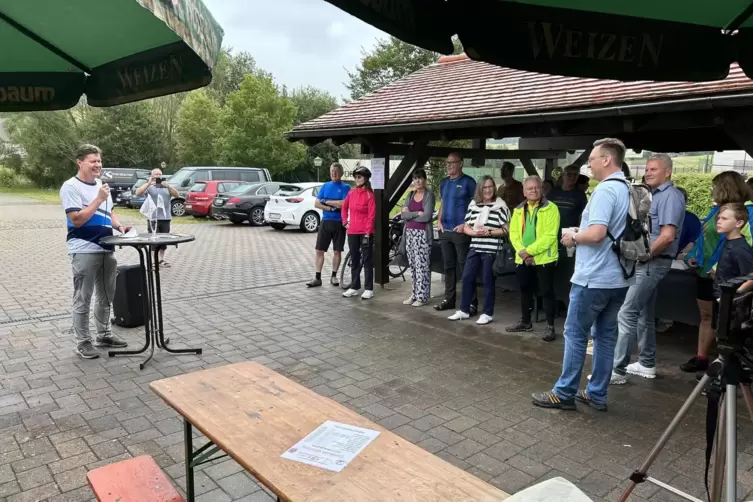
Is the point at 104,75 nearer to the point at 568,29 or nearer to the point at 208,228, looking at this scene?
the point at 568,29

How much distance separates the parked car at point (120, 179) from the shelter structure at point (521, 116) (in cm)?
2038

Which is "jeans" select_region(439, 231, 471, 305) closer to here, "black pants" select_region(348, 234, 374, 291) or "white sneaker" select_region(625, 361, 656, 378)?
"black pants" select_region(348, 234, 374, 291)

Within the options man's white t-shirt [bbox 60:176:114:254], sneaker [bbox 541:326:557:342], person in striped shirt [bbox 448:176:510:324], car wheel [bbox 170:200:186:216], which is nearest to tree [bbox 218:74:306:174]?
car wheel [bbox 170:200:186:216]

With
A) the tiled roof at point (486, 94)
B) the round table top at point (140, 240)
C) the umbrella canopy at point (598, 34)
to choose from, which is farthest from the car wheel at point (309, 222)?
the umbrella canopy at point (598, 34)

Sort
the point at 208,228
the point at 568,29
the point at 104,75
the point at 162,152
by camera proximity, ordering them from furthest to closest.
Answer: the point at 162,152
the point at 208,228
the point at 104,75
the point at 568,29

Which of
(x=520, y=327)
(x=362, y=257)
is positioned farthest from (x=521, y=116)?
(x=362, y=257)

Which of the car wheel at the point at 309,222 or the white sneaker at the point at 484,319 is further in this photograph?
the car wheel at the point at 309,222

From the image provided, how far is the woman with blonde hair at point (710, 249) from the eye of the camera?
4355 mm

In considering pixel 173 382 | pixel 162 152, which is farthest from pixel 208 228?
pixel 162 152

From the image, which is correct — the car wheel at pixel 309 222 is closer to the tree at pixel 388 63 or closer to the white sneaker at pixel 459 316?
the white sneaker at pixel 459 316

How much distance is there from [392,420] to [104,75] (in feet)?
10.1

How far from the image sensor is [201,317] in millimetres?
6781

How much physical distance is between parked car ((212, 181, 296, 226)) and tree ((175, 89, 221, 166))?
2275 cm

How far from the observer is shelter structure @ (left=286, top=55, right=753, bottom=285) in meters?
4.71
